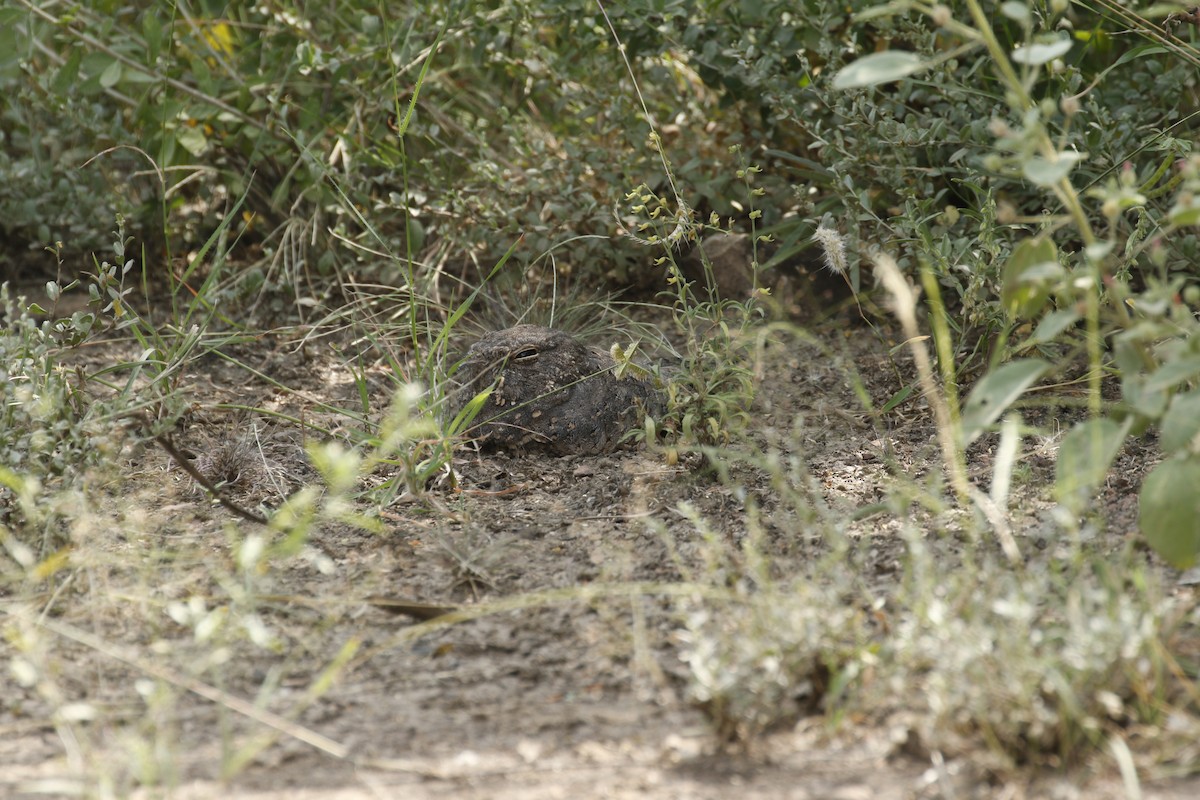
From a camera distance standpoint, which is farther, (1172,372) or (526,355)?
(526,355)

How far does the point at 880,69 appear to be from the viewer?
154 cm

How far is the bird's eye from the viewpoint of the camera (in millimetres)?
2631

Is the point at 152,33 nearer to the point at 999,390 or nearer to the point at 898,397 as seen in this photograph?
the point at 898,397

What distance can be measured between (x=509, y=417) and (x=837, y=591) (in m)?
1.26

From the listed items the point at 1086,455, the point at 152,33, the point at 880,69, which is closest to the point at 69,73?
the point at 152,33

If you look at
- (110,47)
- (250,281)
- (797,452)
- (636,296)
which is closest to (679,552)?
(797,452)

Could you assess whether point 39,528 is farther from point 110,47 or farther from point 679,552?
point 110,47

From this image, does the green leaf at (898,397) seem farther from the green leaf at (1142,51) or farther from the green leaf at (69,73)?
the green leaf at (69,73)

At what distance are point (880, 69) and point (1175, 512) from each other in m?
0.72

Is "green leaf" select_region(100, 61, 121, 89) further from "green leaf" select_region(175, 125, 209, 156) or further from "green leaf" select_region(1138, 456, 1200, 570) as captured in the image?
"green leaf" select_region(1138, 456, 1200, 570)

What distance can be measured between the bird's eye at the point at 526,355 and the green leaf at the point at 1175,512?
1392mm

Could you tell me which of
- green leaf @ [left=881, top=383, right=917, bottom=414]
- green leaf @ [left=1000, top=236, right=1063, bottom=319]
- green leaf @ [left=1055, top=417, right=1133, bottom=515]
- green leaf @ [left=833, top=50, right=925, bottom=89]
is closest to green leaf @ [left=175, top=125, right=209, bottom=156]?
green leaf @ [left=881, top=383, right=917, bottom=414]

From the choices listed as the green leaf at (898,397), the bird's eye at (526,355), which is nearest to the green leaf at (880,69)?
the green leaf at (898,397)

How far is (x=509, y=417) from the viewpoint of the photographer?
2656 mm
